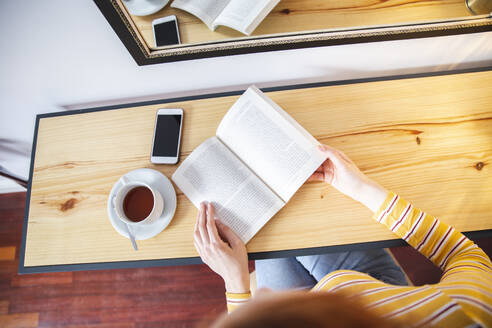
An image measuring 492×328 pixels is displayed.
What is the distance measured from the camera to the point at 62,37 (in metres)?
0.67

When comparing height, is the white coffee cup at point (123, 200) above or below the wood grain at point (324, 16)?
below

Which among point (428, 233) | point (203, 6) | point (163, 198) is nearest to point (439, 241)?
point (428, 233)

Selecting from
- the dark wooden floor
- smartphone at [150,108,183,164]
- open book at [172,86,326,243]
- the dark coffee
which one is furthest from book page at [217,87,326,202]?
the dark wooden floor

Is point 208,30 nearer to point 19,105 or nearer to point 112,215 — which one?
point 112,215

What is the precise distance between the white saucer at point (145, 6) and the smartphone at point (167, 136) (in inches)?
9.8

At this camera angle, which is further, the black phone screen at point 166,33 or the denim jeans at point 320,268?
the denim jeans at point 320,268

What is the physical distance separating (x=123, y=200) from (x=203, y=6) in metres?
Answer: 0.50

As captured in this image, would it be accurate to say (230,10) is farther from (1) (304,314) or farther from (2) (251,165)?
(1) (304,314)

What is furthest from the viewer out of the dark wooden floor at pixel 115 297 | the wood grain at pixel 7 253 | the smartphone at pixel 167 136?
the wood grain at pixel 7 253

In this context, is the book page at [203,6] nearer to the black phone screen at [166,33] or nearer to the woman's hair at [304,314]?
the black phone screen at [166,33]

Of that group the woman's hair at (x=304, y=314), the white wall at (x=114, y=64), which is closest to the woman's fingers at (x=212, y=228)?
the woman's hair at (x=304, y=314)

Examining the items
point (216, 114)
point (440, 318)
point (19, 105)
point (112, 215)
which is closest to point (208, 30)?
point (216, 114)

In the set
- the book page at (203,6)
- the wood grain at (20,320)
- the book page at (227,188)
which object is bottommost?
the wood grain at (20,320)

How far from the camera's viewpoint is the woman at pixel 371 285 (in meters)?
0.34
